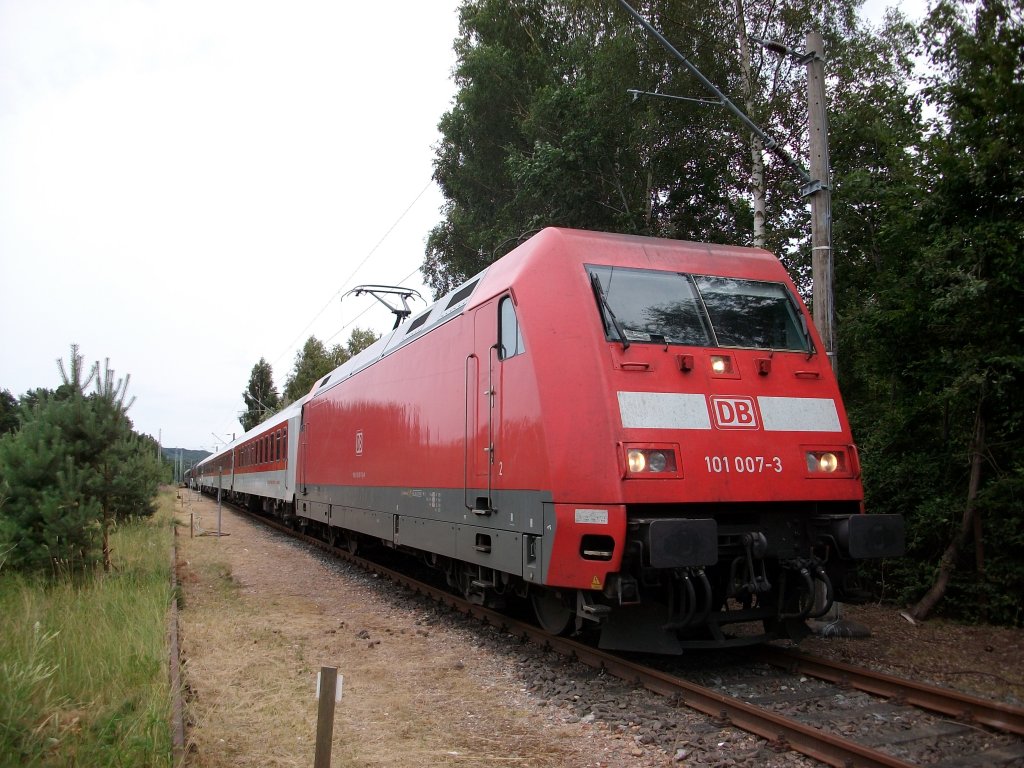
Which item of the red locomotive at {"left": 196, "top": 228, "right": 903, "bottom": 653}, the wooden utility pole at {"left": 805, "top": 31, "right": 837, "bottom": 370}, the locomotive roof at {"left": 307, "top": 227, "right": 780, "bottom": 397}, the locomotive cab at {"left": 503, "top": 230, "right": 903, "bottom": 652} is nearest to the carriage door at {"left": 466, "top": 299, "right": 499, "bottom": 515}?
the red locomotive at {"left": 196, "top": 228, "right": 903, "bottom": 653}

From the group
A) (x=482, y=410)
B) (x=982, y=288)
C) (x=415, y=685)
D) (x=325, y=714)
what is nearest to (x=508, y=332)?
(x=482, y=410)

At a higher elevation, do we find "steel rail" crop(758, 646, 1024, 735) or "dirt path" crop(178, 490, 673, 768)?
"steel rail" crop(758, 646, 1024, 735)

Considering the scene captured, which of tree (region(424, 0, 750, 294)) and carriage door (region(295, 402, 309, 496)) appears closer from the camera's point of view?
carriage door (region(295, 402, 309, 496))

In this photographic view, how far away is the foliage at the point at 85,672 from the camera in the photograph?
3945mm

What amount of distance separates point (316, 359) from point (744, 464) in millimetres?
49466

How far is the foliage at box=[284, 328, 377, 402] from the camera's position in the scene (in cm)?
4775

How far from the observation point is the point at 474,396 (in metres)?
6.89

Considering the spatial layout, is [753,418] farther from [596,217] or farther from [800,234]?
[596,217]

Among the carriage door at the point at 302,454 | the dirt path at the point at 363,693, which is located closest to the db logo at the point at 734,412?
the dirt path at the point at 363,693

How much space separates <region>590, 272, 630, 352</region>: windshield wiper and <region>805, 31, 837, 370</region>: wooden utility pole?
3.12m

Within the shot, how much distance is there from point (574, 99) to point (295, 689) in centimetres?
1613

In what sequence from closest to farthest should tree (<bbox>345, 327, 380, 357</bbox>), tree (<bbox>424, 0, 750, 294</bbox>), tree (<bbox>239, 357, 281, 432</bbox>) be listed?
tree (<bbox>424, 0, 750, 294</bbox>)
tree (<bbox>345, 327, 380, 357</bbox>)
tree (<bbox>239, 357, 281, 432</bbox>)

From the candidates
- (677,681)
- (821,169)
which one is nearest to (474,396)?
(677,681)

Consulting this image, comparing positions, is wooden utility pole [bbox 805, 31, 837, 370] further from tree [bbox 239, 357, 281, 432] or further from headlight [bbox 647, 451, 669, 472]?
tree [bbox 239, 357, 281, 432]
